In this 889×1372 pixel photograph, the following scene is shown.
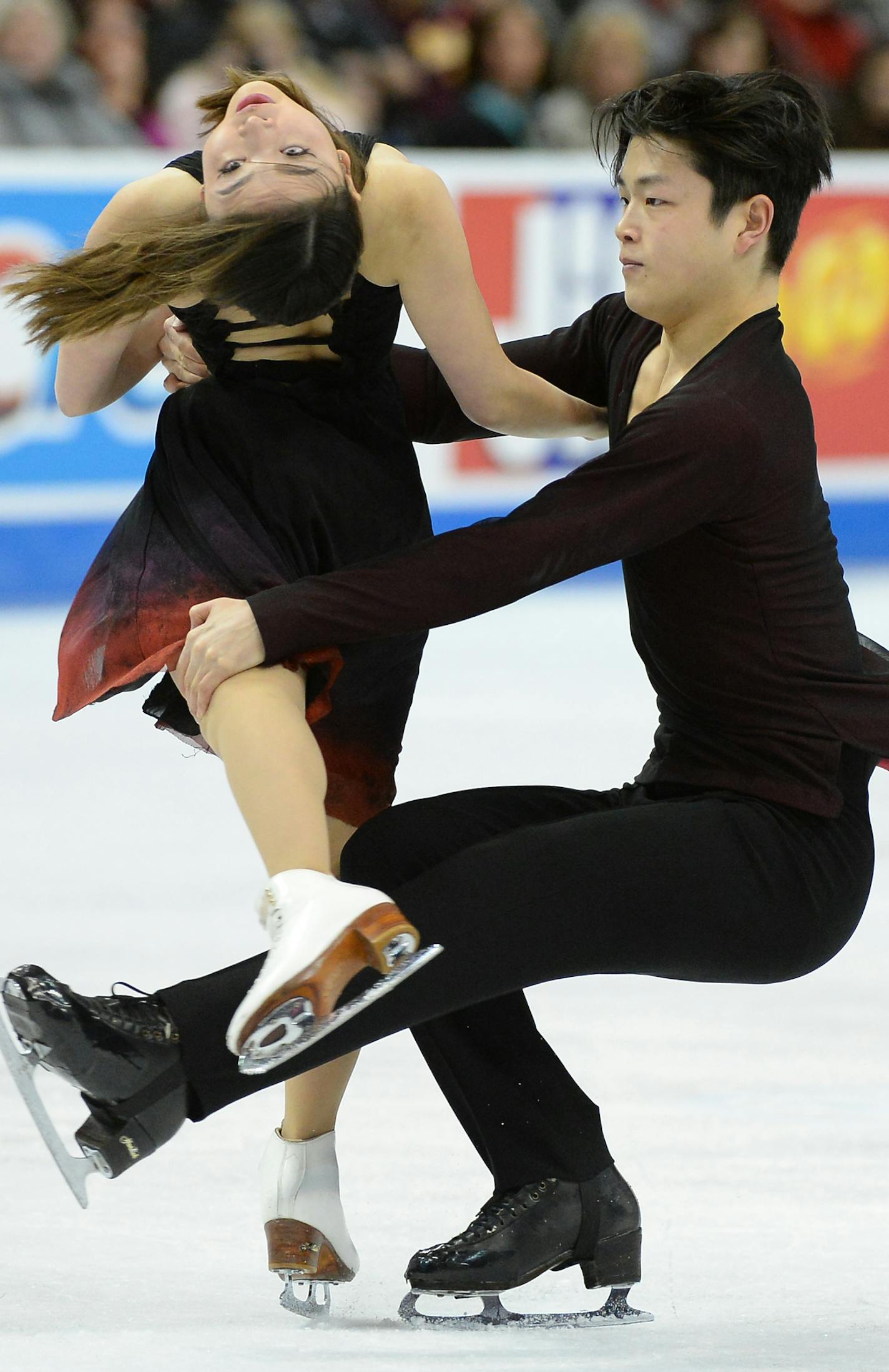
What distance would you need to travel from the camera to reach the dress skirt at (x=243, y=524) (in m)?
1.86

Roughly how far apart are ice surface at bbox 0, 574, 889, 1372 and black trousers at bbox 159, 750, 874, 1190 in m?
0.22

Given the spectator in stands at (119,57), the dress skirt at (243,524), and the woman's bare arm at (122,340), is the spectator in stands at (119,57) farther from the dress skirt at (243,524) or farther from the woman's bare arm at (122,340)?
the dress skirt at (243,524)

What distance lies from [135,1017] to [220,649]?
13.3 inches

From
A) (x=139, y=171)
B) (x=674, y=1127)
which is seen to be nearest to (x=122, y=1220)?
(x=674, y=1127)

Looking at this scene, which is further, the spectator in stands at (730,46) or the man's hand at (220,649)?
the spectator in stands at (730,46)

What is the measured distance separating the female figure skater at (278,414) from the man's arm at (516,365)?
0.39ft

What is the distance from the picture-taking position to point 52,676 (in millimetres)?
4766

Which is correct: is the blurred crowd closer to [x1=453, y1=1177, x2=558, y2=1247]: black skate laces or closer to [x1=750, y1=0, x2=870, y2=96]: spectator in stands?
[x1=750, y1=0, x2=870, y2=96]: spectator in stands

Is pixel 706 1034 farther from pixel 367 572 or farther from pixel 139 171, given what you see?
pixel 139 171

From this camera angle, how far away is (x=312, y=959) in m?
1.55

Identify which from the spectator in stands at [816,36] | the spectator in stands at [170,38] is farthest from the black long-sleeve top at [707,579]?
the spectator in stands at [816,36]

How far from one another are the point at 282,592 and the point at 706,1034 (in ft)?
4.26

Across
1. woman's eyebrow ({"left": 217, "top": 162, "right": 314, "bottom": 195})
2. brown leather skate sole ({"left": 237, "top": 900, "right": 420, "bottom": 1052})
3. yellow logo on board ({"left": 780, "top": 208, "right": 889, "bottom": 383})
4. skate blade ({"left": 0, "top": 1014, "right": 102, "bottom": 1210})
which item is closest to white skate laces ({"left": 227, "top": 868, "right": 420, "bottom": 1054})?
brown leather skate sole ({"left": 237, "top": 900, "right": 420, "bottom": 1052})


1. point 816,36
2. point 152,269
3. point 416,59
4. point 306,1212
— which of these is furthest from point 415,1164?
point 816,36
